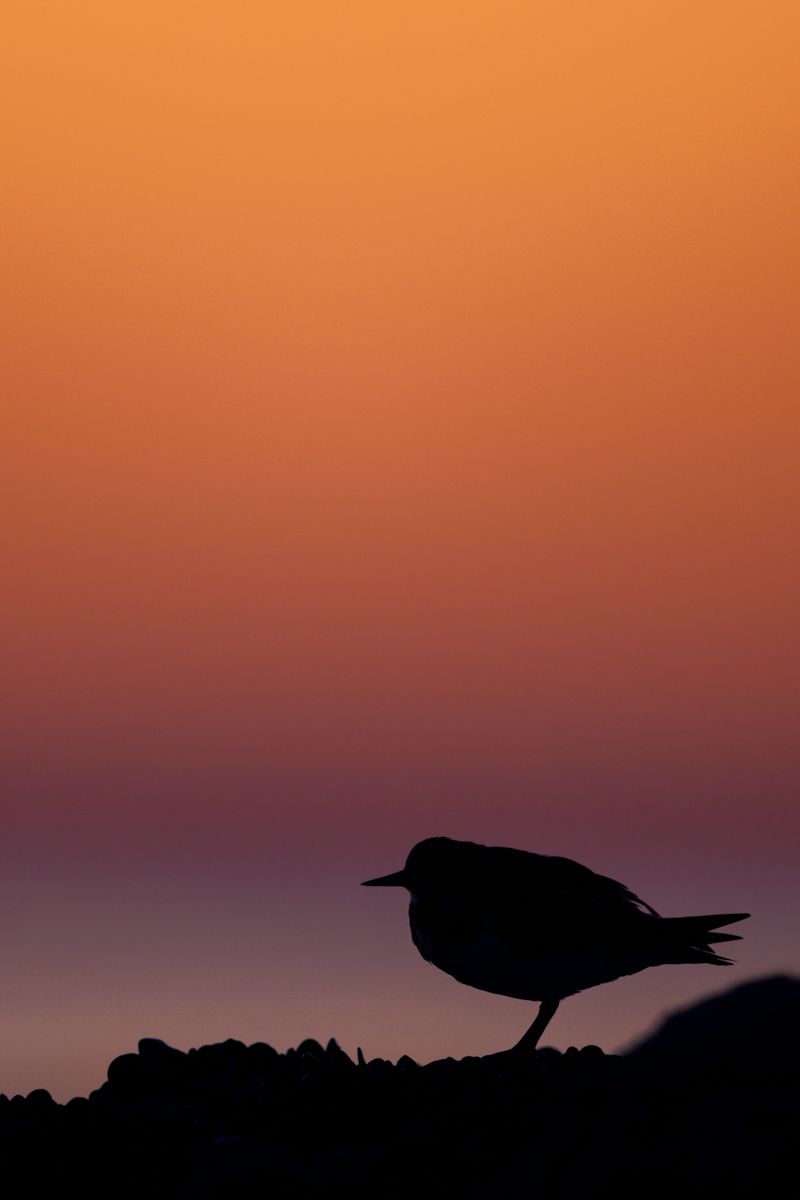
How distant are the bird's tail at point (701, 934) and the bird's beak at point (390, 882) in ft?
4.99

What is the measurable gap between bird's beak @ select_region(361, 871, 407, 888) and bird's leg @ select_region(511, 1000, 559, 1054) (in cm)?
104

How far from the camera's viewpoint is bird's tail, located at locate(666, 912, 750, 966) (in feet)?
25.7

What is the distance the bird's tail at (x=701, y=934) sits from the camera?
25.7ft

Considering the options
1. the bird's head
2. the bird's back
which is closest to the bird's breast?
the bird's back

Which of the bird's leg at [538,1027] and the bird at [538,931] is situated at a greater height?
the bird at [538,931]

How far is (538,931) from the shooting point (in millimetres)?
7840

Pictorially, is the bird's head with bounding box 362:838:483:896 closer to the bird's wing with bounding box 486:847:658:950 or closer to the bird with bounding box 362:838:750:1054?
the bird with bounding box 362:838:750:1054

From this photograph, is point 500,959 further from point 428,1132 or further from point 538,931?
point 428,1132

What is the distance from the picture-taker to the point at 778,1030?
15.1 meters

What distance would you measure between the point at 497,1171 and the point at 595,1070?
162 cm

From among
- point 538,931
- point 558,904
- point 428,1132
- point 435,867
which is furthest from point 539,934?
point 428,1132

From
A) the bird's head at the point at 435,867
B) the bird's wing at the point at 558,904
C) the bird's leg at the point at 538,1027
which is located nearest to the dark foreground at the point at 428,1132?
the bird's leg at the point at 538,1027

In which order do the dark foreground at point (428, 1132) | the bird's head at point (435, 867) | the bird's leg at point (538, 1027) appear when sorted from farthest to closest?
1. the bird's head at point (435, 867)
2. the bird's leg at point (538, 1027)
3. the dark foreground at point (428, 1132)

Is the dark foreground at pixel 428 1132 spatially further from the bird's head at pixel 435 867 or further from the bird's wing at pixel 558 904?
the bird's head at pixel 435 867
